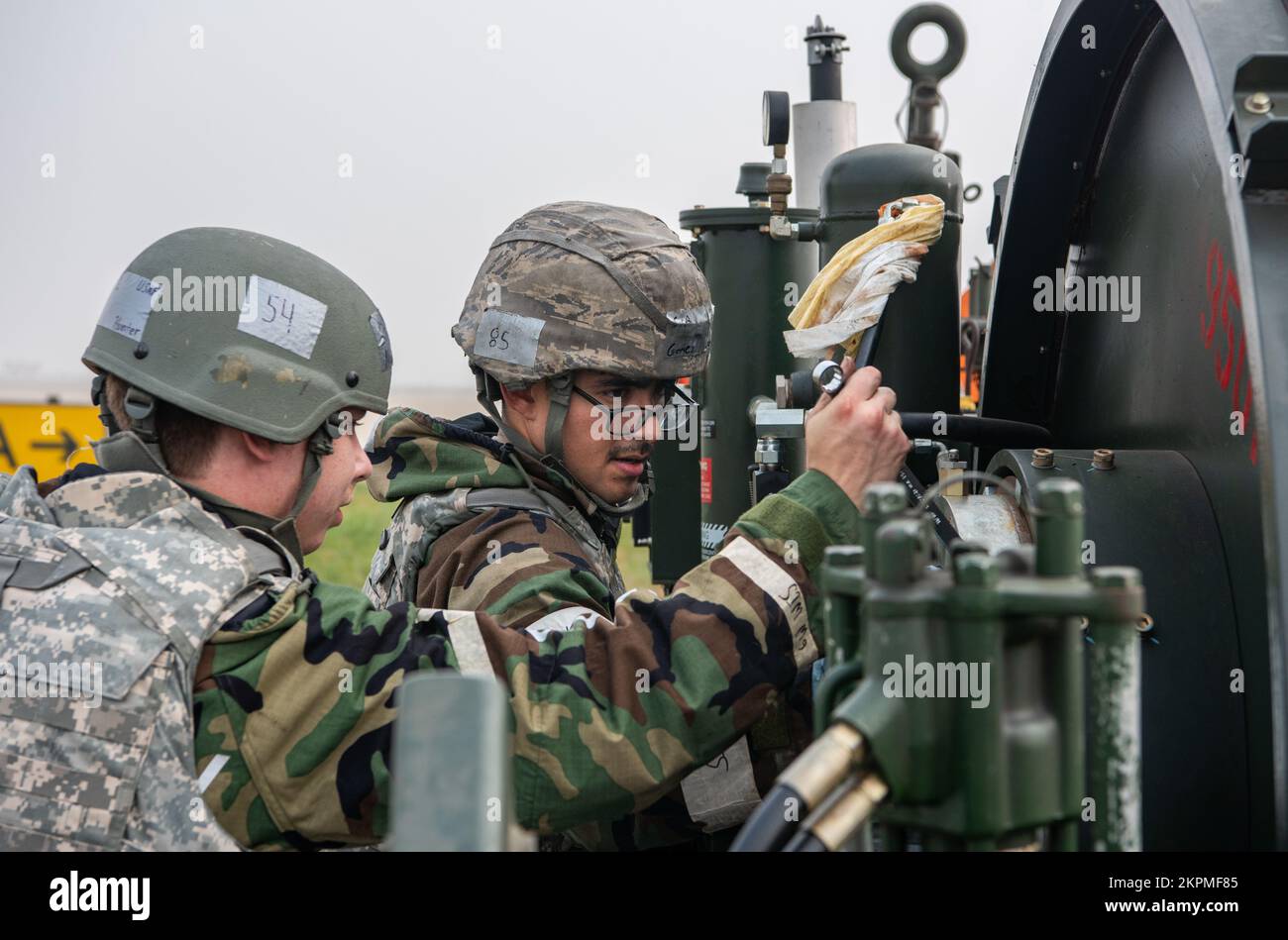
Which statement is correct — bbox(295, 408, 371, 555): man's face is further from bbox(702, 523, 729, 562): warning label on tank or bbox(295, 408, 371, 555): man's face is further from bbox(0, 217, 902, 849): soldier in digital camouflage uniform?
bbox(702, 523, 729, 562): warning label on tank

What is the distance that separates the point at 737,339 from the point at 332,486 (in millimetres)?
2562

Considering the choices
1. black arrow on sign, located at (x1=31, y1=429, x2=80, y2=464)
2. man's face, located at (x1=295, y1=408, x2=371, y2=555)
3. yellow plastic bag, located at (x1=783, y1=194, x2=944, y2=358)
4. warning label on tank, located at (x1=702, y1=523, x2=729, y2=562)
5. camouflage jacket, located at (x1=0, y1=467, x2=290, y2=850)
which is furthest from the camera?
black arrow on sign, located at (x1=31, y1=429, x2=80, y2=464)

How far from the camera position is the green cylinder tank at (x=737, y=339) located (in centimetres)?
496

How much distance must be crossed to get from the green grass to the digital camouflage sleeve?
8.57m

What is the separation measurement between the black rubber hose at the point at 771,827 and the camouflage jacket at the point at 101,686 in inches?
40.3

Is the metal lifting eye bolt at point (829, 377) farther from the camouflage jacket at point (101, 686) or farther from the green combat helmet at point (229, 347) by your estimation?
the camouflage jacket at point (101, 686)

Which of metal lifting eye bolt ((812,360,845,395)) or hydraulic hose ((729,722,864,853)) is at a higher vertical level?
metal lifting eye bolt ((812,360,845,395))

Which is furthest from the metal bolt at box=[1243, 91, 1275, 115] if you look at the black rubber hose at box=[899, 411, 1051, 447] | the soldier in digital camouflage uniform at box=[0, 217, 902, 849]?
the black rubber hose at box=[899, 411, 1051, 447]

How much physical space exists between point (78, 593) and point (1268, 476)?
1.72m

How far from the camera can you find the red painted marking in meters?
2.22

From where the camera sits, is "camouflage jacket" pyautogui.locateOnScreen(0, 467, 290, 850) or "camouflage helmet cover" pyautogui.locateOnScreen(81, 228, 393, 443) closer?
"camouflage jacket" pyautogui.locateOnScreen(0, 467, 290, 850)

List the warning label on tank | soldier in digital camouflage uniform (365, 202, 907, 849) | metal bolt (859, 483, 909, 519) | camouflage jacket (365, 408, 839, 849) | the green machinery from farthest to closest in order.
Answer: the warning label on tank
camouflage jacket (365, 408, 839, 849)
soldier in digital camouflage uniform (365, 202, 907, 849)
metal bolt (859, 483, 909, 519)
the green machinery

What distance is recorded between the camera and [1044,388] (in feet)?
11.0

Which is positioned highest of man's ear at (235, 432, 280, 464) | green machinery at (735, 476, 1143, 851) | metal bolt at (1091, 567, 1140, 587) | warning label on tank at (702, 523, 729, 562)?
man's ear at (235, 432, 280, 464)
